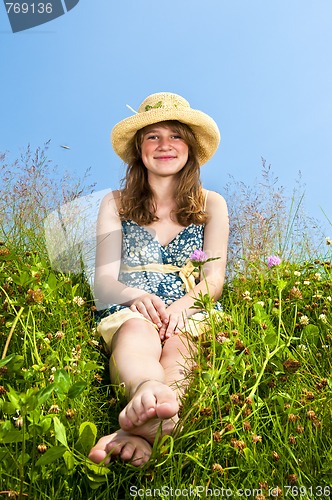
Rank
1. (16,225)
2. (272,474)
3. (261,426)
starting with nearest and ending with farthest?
1. (272,474)
2. (261,426)
3. (16,225)

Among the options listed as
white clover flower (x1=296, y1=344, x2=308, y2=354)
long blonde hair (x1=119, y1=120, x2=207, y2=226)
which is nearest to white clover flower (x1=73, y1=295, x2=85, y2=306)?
long blonde hair (x1=119, y1=120, x2=207, y2=226)

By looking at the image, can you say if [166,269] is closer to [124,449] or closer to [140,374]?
[140,374]

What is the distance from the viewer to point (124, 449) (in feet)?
6.10

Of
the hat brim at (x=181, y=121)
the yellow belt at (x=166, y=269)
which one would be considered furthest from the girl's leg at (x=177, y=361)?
the hat brim at (x=181, y=121)

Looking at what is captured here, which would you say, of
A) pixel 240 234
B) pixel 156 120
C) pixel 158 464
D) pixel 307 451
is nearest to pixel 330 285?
pixel 240 234

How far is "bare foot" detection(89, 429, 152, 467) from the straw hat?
193 cm

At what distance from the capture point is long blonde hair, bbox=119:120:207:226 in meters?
3.44

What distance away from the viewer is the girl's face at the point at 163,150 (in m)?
3.37

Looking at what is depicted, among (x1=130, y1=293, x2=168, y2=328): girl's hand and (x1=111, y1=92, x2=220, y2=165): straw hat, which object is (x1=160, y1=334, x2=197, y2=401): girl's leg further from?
(x1=111, y1=92, x2=220, y2=165): straw hat

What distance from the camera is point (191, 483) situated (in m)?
1.85

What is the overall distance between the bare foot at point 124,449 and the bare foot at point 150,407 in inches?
1.3

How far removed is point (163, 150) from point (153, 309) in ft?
3.31

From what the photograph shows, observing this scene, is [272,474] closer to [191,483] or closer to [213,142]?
[191,483]

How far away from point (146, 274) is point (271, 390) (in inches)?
45.1
